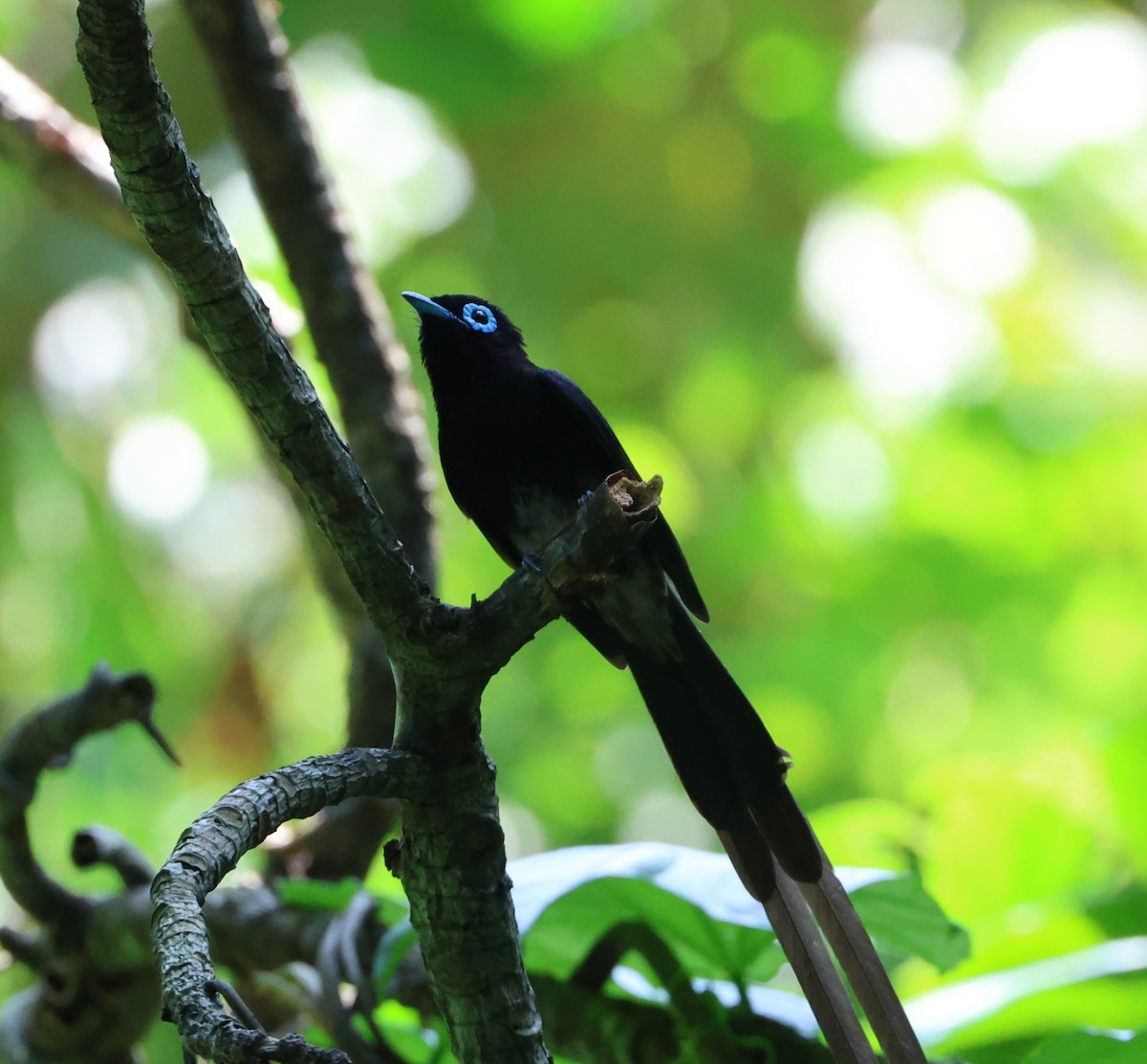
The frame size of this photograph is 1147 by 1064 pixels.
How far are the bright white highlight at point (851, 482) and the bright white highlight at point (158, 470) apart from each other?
2.45 metres

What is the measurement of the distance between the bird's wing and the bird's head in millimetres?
199

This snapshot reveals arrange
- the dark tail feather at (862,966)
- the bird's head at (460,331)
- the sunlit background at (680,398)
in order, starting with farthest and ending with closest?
the sunlit background at (680,398) → the bird's head at (460,331) → the dark tail feather at (862,966)

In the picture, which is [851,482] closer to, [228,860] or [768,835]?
[768,835]

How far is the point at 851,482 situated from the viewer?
5.02m

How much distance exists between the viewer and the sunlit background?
16.1 ft

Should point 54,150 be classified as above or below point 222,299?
above

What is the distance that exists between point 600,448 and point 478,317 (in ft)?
1.79

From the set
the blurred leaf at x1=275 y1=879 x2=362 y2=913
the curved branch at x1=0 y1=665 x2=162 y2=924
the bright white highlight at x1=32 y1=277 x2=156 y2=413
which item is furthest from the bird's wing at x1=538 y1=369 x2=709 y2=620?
the bright white highlight at x1=32 y1=277 x2=156 y2=413

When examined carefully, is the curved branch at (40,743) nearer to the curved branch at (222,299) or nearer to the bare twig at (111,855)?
A: the bare twig at (111,855)

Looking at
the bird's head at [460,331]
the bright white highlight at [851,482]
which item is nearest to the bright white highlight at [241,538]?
the bright white highlight at [851,482]

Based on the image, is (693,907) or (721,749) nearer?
(693,907)

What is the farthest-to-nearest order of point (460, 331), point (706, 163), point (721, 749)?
point (706, 163)
point (460, 331)
point (721, 749)

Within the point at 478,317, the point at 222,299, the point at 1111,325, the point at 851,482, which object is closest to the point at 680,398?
the point at 851,482

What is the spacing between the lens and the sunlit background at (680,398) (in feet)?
16.1
